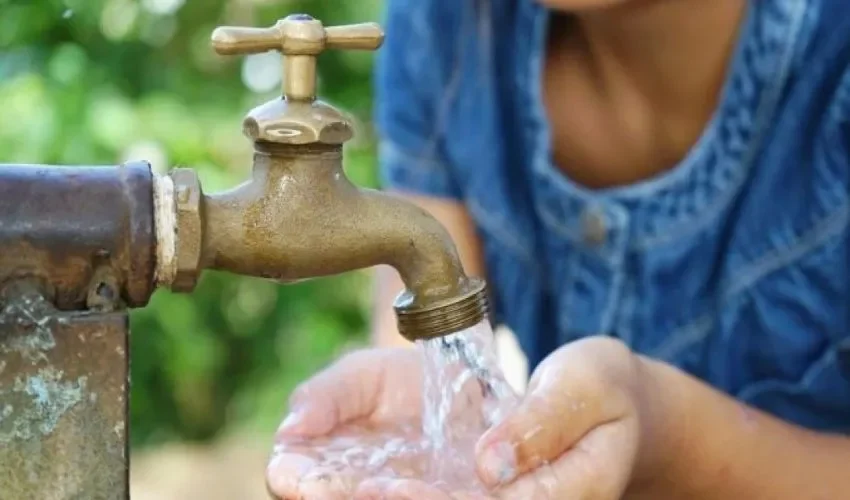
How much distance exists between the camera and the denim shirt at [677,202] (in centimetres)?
102

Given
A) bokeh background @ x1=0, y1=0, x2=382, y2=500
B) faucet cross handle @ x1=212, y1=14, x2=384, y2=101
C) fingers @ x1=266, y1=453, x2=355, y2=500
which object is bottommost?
bokeh background @ x1=0, y1=0, x2=382, y2=500

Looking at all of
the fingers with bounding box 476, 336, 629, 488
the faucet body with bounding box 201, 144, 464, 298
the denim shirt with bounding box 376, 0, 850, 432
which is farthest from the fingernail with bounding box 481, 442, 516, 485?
the denim shirt with bounding box 376, 0, 850, 432

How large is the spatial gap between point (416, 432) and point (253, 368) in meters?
1.07

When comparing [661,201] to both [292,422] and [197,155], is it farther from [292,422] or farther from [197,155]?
[197,155]

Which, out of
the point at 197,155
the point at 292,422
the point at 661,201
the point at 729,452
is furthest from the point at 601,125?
the point at 197,155

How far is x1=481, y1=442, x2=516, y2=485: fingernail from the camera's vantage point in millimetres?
670

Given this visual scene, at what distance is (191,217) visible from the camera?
1.93 feet

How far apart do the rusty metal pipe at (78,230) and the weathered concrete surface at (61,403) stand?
0.04 feet

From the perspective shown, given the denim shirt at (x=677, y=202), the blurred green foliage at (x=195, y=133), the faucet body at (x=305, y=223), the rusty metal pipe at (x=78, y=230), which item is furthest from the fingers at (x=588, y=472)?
the blurred green foliage at (x=195, y=133)

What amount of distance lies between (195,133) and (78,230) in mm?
1126

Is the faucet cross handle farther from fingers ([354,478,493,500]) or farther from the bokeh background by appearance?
the bokeh background

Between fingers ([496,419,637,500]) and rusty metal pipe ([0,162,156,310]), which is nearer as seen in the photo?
rusty metal pipe ([0,162,156,310])

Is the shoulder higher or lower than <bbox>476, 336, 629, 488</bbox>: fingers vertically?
higher

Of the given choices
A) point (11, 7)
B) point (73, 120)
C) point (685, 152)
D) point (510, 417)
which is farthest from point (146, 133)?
point (510, 417)
